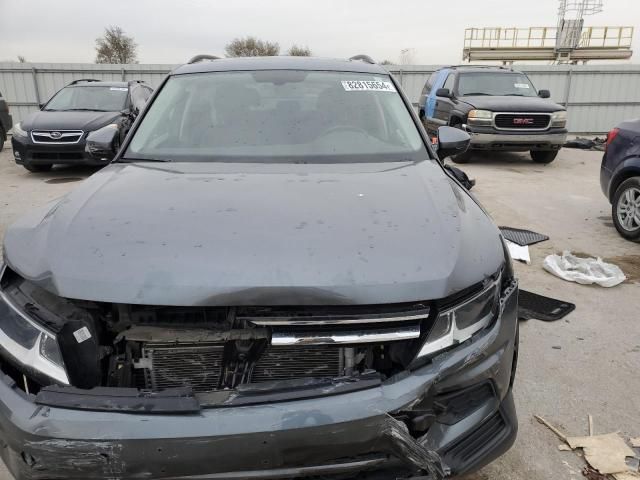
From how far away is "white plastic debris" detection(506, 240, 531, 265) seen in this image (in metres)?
4.84

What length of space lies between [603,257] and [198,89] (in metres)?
4.14

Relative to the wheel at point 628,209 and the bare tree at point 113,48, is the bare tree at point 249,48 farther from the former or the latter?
the wheel at point 628,209

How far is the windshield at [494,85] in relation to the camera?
1092 cm

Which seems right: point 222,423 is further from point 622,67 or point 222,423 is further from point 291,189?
point 622,67

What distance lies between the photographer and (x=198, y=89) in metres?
3.11


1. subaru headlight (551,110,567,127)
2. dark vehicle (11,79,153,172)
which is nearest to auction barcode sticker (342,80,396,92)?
dark vehicle (11,79,153,172)

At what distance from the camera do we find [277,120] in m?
2.90

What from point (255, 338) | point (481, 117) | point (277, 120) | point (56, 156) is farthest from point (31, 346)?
point (481, 117)

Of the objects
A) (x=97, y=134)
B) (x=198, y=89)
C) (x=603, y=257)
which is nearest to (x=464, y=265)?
(x=198, y=89)

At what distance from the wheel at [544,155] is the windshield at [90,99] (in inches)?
336

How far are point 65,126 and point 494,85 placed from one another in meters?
8.46

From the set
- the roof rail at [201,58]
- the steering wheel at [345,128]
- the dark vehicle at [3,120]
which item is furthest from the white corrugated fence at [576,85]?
the steering wheel at [345,128]

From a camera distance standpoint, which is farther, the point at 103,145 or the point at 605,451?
the point at 103,145

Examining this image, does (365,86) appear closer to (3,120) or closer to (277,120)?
(277,120)
